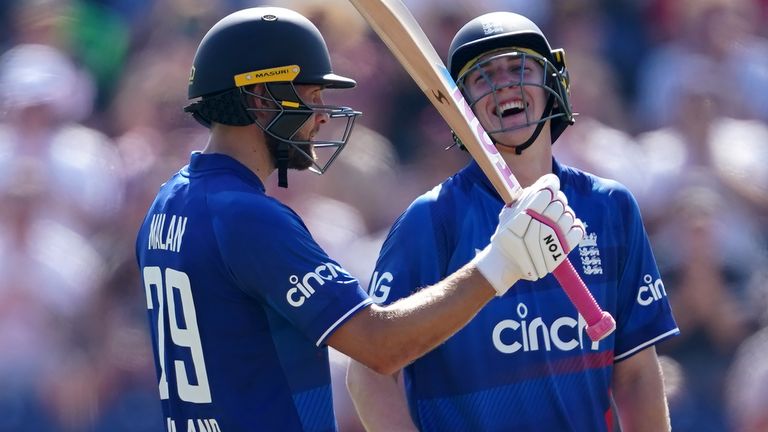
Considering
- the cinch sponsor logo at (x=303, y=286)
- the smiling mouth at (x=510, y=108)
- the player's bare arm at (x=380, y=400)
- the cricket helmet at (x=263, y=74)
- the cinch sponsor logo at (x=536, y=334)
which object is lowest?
the player's bare arm at (x=380, y=400)

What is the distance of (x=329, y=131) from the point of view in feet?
20.9

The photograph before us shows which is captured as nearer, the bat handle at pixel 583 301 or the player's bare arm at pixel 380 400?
the bat handle at pixel 583 301

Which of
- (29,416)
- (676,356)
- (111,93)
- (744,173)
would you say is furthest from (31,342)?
(744,173)

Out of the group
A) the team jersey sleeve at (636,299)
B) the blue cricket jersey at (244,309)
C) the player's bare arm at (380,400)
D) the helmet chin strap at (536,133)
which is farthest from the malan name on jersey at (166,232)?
the team jersey sleeve at (636,299)

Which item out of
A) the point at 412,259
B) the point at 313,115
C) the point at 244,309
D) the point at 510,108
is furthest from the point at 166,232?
the point at 510,108

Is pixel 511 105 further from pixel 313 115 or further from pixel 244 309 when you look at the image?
pixel 244 309

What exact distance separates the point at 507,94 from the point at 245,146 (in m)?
0.93

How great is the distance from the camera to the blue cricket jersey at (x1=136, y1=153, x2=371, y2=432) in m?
3.12

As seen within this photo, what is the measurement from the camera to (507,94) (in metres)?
3.90

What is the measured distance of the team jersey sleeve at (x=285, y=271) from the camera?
311 cm

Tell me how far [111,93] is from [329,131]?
1.23 metres

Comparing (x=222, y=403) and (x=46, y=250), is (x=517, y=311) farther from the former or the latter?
(x=46, y=250)

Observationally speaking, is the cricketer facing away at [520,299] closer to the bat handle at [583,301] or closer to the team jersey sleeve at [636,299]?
the team jersey sleeve at [636,299]

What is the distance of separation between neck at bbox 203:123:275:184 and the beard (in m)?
0.02
